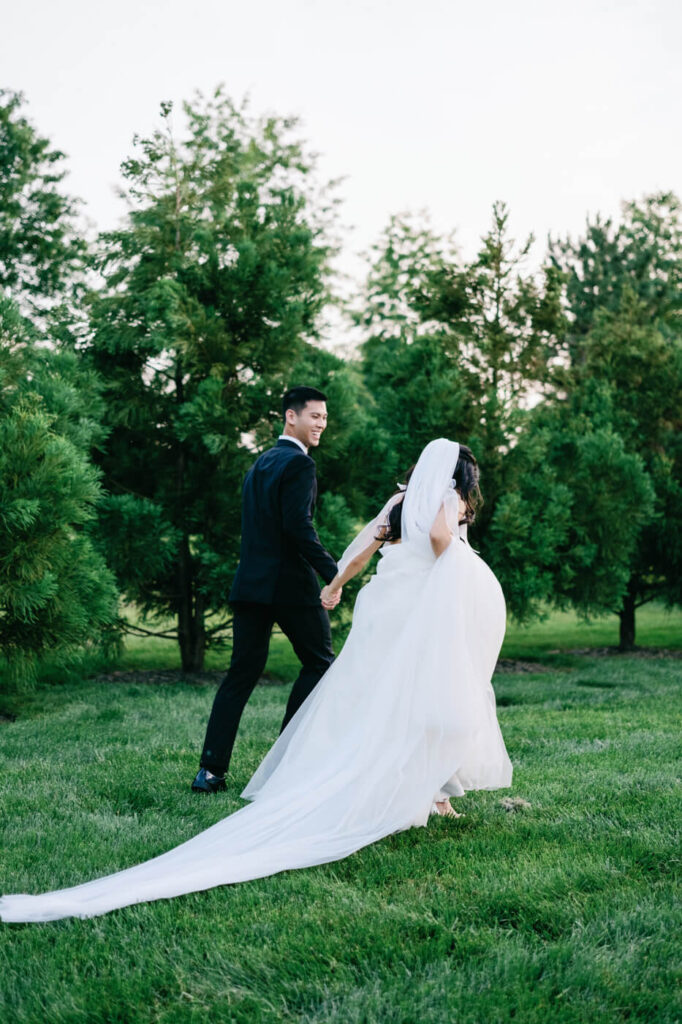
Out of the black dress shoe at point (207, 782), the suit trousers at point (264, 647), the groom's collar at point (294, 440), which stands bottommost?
the black dress shoe at point (207, 782)

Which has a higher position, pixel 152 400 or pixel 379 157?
pixel 379 157

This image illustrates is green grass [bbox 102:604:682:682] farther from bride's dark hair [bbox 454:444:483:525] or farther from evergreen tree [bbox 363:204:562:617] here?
bride's dark hair [bbox 454:444:483:525]

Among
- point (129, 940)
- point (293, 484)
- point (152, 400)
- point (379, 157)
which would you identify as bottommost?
point (129, 940)

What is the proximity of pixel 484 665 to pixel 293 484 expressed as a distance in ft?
5.20

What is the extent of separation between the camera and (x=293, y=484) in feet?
17.5

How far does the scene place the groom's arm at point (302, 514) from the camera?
528 centimetres

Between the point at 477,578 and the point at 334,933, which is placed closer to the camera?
the point at 334,933

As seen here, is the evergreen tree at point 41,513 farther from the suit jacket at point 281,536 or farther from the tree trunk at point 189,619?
the suit jacket at point 281,536

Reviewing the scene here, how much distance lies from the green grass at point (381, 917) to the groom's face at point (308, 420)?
2205 mm

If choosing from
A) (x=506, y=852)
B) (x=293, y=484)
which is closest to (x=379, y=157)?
(x=293, y=484)

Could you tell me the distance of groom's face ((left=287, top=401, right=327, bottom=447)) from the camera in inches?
216

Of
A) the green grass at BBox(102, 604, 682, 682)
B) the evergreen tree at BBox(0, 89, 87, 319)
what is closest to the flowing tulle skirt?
the green grass at BBox(102, 604, 682, 682)

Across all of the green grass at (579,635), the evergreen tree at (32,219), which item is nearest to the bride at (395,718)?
the green grass at (579,635)

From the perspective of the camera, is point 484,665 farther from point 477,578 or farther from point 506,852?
point 506,852
